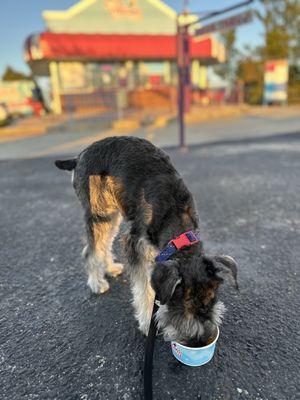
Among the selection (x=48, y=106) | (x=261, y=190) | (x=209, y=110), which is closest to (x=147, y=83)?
(x=209, y=110)

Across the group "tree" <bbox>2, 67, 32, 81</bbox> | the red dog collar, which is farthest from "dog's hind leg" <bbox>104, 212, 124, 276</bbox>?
"tree" <bbox>2, 67, 32, 81</bbox>

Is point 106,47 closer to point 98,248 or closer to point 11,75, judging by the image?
point 98,248

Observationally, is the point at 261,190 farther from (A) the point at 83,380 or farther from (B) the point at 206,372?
(A) the point at 83,380

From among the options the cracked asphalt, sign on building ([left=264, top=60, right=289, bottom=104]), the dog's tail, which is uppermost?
sign on building ([left=264, top=60, right=289, bottom=104])

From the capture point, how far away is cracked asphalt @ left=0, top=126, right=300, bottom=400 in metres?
2.17

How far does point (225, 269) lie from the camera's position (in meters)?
2.04

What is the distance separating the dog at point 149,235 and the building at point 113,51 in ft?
65.1

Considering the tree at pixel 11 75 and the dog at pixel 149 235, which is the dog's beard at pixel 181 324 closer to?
the dog at pixel 149 235

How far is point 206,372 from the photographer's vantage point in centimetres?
224

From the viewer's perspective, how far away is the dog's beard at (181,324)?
2029 millimetres

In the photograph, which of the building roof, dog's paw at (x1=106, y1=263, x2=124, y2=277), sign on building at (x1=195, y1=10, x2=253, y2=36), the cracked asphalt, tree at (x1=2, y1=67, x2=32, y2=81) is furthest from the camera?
tree at (x1=2, y1=67, x2=32, y2=81)

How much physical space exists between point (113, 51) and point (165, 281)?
24.2m

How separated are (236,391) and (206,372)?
238mm

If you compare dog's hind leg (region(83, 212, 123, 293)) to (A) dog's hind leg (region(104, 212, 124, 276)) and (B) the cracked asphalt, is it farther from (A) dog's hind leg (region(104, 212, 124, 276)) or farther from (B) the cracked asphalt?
(B) the cracked asphalt
